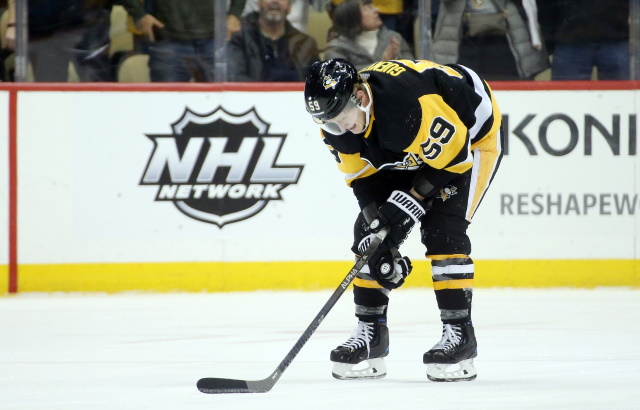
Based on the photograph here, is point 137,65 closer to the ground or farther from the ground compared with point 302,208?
farther from the ground

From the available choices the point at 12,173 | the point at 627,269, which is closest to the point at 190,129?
the point at 12,173

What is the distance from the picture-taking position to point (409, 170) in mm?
3107

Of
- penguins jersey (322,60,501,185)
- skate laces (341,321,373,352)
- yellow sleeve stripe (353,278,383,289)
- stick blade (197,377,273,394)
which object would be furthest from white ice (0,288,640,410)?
penguins jersey (322,60,501,185)

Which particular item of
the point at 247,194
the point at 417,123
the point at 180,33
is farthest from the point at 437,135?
the point at 180,33

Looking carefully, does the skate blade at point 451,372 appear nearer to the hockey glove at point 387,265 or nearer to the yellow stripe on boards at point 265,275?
the hockey glove at point 387,265

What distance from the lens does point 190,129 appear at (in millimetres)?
5207

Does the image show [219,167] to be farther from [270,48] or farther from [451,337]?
[451,337]

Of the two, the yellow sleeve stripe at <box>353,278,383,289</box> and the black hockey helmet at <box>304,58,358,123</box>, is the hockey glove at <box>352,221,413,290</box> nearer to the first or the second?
the yellow sleeve stripe at <box>353,278,383,289</box>

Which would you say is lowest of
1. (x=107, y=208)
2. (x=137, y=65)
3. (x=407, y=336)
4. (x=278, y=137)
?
(x=407, y=336)

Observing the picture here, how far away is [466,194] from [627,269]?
2526 millimetres

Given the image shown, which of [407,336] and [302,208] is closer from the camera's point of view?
[407,336]

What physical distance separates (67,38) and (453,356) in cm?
314

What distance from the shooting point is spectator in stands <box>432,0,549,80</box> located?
17.4ft

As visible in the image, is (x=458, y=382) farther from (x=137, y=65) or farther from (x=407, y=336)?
(x=137, y=65)
